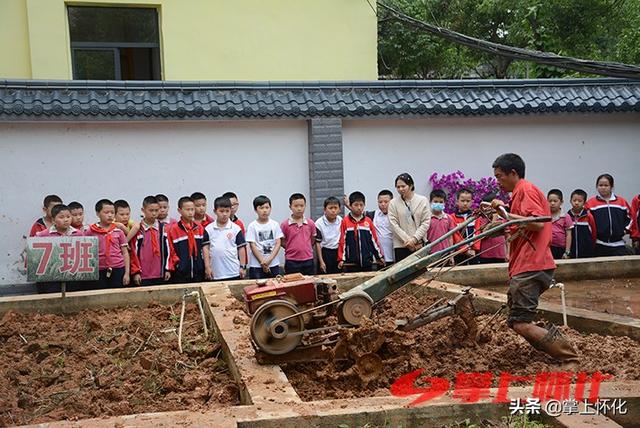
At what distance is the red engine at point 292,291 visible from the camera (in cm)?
527

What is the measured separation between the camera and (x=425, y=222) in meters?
9.25

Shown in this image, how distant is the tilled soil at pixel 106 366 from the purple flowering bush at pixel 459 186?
5316 millimetres

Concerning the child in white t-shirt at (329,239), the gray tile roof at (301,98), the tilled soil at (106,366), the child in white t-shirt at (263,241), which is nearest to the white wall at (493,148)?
the gray tile roof at (301,98)

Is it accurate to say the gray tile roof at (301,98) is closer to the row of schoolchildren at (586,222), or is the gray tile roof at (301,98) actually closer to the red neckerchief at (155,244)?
the row of schoolchildren at (586,222)

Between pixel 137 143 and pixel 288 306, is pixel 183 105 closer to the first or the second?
pixel 137 143

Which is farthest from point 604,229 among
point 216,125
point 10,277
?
point 10,277

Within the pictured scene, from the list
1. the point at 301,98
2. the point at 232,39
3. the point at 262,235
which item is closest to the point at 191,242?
the point at 262,235

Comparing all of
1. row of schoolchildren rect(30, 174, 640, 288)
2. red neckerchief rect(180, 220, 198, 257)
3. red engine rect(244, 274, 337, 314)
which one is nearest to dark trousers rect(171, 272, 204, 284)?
row of schoolchildren rect(30, 174, 640, 288)

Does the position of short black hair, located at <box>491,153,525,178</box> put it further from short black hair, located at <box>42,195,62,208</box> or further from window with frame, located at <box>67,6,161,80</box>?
window with frame, located at <box>67,6,161,80</box>

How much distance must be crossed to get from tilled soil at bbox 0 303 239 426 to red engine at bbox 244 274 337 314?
0.64 metres

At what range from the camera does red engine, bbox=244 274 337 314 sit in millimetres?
5270

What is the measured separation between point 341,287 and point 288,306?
283 cm

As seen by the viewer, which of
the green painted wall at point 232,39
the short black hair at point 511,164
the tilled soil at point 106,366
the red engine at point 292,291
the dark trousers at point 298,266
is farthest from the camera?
the green painted wall at point 232,39

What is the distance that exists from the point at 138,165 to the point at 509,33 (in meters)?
11.1
